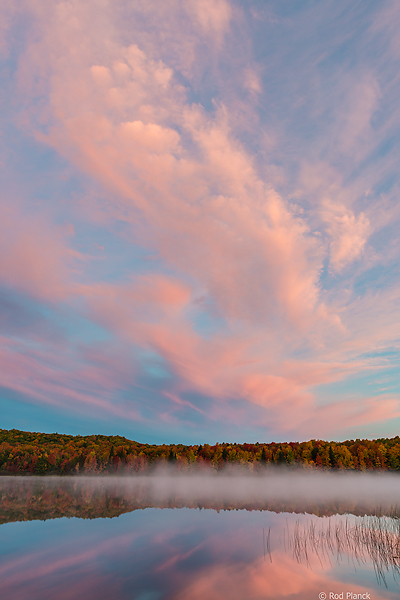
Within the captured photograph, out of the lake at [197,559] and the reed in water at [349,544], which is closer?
the lake at [197,559]

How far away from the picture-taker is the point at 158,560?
2875 cm

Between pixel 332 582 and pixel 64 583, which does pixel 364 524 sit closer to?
pixel 332 582

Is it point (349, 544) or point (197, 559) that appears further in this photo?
point (349, 544)

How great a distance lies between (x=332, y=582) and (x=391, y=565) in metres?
7.09

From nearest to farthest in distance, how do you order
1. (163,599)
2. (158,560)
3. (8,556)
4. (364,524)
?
(163,599), (158,560), (8,556), (364,524)

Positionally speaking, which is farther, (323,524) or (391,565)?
(323,524)

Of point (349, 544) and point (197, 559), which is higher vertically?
point (349, 544)

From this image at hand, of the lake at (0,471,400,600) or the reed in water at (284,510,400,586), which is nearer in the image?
the lake at (0,471,400,600)

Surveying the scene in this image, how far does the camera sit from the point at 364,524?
4378 cm

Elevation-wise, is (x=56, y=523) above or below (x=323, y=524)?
below

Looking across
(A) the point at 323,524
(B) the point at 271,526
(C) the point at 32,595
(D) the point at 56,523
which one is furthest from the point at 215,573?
(D) the point at 56,523

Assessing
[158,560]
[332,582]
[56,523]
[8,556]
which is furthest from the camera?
[56,523]

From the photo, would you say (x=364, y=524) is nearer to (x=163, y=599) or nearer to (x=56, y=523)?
(x=163, y=599)

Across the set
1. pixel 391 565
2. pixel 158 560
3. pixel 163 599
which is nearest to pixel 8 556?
pixel 158 560
